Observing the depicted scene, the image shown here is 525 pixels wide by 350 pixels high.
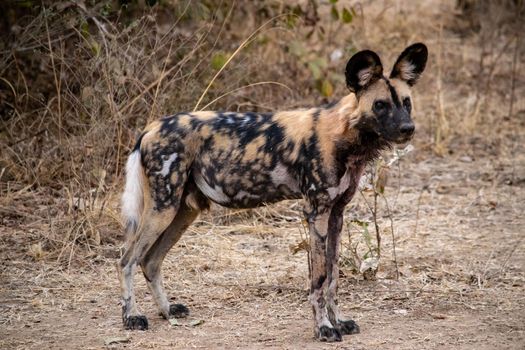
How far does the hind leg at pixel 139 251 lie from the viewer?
172 inches

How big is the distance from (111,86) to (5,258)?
3.99ft

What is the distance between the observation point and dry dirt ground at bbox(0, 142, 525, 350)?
421 centimetres

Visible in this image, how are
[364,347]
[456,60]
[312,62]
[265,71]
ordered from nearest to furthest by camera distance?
[364,347] → [312,62] → [265,71] → [456,60]

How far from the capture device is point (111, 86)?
5574mm

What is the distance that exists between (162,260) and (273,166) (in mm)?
778

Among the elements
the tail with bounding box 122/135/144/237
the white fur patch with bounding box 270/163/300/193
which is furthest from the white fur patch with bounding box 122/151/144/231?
the white fur patch with bounding box 270/163/300/193

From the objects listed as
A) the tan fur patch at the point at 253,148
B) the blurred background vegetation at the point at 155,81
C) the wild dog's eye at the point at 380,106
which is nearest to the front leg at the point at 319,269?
the tan fur patch at the point at 253,148

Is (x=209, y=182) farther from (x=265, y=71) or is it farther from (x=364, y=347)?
(x=265, y=71)

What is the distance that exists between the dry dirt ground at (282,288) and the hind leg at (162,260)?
0.28 ft

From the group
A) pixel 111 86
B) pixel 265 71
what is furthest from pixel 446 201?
pixel 111 86

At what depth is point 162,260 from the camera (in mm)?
4574

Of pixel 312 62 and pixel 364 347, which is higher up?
pixel 312 62

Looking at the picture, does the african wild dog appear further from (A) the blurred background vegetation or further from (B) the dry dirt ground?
(A) the blurred background vegetation

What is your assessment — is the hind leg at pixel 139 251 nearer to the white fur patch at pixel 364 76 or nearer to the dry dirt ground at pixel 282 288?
the dry dirt ground at pixel 282 288
